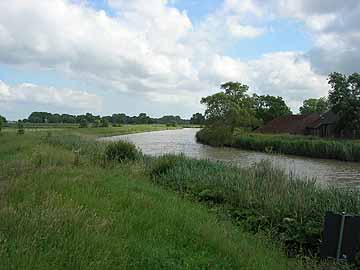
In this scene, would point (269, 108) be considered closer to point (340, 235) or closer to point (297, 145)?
point (297, 145)

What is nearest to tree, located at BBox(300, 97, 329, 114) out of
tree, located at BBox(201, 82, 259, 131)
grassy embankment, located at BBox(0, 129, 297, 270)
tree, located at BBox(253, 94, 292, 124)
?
tree, located at BBox(253, 94, 292, 124)

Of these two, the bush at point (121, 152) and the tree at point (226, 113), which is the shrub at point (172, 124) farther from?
the bush at point (121, 152)

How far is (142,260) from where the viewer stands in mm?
5246

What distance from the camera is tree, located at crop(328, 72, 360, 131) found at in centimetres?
4594

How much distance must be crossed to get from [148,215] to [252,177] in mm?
6441

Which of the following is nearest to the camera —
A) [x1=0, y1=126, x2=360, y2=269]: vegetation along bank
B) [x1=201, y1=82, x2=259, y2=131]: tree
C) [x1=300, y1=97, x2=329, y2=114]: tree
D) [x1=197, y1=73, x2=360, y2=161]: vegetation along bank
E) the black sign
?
[x1=0, y1=126, x2=360, y2=269]: vegetation along bank

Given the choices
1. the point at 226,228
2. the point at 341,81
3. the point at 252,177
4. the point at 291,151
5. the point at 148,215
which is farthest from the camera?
the point at 341,81

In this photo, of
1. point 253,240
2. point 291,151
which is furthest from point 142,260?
point 291,151

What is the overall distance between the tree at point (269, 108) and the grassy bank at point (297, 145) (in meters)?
24.4

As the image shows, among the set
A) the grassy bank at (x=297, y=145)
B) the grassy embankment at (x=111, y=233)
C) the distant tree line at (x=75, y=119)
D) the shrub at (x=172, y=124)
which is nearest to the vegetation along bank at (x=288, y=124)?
the grassy bank at (x=297, y=145)

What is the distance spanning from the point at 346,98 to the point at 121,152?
114 ft

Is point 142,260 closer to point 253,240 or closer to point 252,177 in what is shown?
point 253,240

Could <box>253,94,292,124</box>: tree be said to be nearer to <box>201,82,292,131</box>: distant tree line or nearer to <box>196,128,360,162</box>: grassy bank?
<box>201,82,292,131</box>: distant tree line

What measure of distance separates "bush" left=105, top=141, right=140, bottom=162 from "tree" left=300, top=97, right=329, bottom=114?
7606 cm
